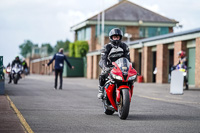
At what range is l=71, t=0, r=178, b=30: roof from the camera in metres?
65.1

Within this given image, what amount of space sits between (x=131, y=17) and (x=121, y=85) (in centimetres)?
5779

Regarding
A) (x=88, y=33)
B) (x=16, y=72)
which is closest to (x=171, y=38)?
(x=16, y=72)

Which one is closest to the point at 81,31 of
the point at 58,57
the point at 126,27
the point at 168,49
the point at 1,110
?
the point at 126,27

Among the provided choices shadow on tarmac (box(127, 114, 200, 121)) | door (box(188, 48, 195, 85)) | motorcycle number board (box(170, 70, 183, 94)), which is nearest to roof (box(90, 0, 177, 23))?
door (box(188, 48, 195, 85))

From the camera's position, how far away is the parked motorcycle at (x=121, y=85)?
901cm

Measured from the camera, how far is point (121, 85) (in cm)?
932

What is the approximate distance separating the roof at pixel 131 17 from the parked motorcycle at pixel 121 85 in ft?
181

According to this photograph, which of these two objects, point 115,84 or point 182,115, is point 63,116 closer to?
point 115,84

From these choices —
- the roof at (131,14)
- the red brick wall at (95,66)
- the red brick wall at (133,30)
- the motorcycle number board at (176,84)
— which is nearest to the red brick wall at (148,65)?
the red brick wall at (95,66)

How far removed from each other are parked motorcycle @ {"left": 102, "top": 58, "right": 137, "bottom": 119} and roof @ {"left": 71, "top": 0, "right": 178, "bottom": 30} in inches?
2175

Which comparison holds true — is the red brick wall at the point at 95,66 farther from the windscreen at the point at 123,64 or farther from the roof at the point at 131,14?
the windscreen at the point at 123,64

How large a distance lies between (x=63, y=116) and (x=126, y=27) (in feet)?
185

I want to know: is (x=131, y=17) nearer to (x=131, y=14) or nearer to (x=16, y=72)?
(x=131, y=14)

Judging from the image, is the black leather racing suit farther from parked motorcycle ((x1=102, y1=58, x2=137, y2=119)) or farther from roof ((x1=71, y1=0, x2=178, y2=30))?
roof ((x1=71, y1=0, x2=178, y2=30))
